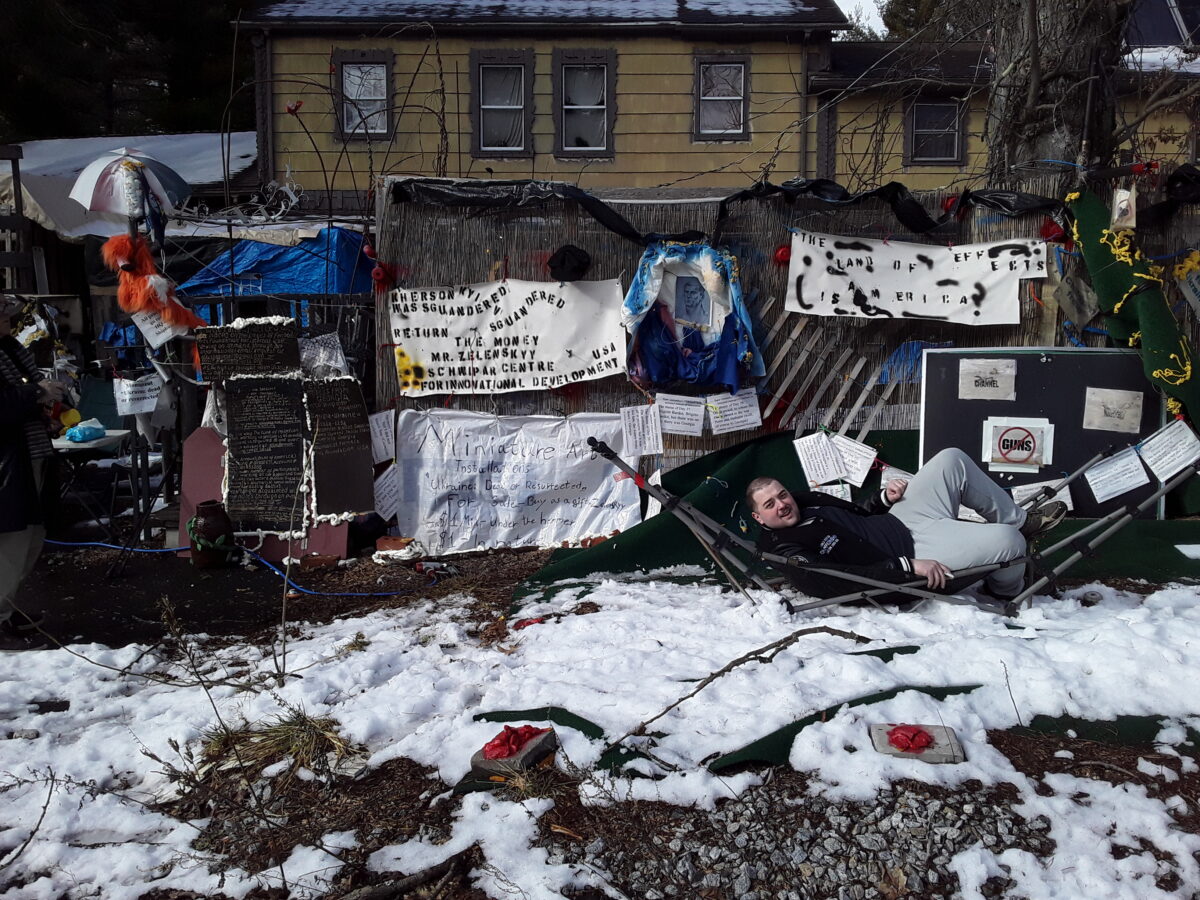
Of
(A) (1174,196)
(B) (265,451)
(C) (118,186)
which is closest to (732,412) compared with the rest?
(A) (1174,196)

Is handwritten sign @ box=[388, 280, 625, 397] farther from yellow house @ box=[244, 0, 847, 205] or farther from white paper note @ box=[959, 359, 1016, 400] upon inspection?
yellow house @ box=[244, 0, 847, 205]

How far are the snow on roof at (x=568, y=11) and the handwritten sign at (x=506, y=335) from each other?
791 centimetres

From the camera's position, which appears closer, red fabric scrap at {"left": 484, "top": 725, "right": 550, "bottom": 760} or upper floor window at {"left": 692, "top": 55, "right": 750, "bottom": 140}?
red fabric scrap at {"left": 484, "top": 725, "right": 550, "bottom": 760}

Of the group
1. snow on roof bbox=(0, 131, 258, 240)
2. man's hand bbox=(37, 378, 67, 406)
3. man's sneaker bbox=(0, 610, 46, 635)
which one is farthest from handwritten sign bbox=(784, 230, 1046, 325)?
snow on roof bbox=(0, 131, 258, 240)

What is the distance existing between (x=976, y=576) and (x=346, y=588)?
3.92 meters

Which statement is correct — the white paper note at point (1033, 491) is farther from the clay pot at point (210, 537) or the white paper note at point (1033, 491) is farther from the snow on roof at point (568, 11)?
the snow on roof at point (568, 11)

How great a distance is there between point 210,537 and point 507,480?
→ 2.12 metres

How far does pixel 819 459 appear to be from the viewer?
22.9 feet

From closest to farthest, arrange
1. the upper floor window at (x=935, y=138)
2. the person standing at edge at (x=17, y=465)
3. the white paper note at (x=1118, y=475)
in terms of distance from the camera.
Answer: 1. the person standing at edge at (x=17, y=465)
2. the white paper note at (x=1118, y=475)
3. the upper floor window at (x=935, y=138)

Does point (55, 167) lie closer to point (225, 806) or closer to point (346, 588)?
point (346, 588)

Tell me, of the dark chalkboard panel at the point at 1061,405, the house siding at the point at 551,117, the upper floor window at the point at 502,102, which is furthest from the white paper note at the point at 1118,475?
the upper floor window at the point at 502,102

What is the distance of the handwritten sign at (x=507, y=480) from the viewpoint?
23.4 feet

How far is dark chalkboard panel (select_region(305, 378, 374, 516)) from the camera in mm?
7086

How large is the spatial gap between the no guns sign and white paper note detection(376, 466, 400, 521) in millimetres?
4148
